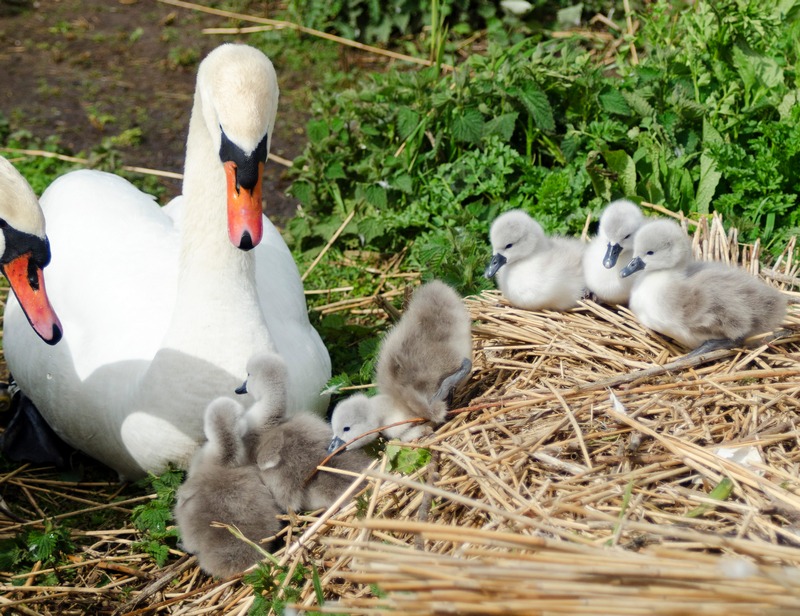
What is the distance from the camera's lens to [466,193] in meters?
5.71

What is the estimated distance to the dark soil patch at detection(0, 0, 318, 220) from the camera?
7.54m

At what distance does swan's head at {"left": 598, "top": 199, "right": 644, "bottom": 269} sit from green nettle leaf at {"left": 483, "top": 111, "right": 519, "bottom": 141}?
4.81 feet

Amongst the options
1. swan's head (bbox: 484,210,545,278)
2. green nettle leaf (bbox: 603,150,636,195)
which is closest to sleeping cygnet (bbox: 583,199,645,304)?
swan's head (bbox: 484,210,545,278)

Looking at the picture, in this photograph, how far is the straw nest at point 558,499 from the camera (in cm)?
224

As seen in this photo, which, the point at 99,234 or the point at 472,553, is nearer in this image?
the point at 472,553

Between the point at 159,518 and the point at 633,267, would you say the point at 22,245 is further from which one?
the point at 633,267

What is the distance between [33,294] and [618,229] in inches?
98.3

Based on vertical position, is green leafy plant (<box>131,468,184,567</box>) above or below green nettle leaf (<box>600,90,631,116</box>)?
below

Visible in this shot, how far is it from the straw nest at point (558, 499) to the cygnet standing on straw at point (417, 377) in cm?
12

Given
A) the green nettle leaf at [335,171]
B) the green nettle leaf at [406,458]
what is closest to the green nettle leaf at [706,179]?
the green nettle leaf at [335,171]

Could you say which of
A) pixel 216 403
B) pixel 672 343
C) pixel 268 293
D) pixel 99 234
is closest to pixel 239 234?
pixel 216 403

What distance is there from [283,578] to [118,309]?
1551 millimetres

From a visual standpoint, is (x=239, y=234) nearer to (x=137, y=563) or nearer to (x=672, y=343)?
(x=137, y=563)

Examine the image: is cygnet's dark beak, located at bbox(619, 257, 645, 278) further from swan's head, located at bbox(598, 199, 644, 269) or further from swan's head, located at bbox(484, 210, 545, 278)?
swan's head, located at bbox(484, 210, 545, 278)
